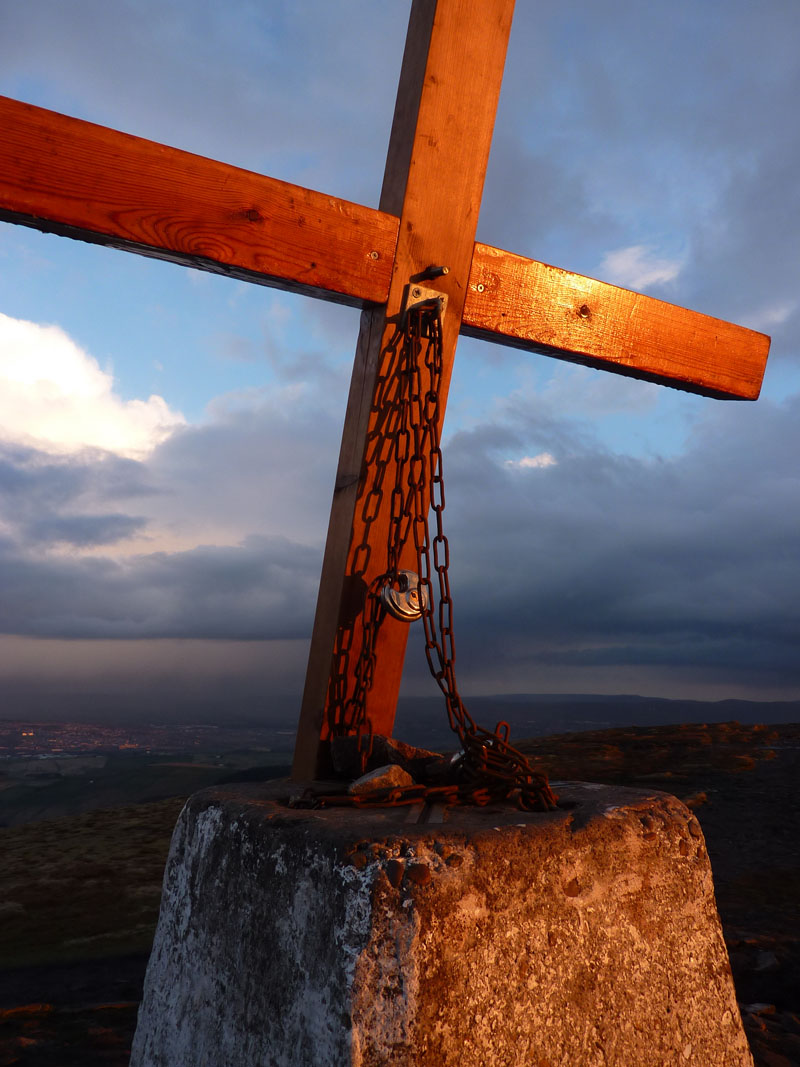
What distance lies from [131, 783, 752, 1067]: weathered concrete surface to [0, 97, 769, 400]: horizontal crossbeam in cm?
147

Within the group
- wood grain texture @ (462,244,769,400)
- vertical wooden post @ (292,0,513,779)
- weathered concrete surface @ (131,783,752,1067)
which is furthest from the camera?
wood grain texture @ (462,244,769,400)

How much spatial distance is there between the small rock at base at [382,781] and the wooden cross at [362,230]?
383mm

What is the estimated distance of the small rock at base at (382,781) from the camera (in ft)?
6.37

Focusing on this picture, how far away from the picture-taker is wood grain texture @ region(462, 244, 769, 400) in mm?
2652

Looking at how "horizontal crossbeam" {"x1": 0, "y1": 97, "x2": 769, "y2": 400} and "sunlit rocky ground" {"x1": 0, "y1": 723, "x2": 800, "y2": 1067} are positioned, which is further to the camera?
"sunlit rocky ground" {"x1": 0, "y1": 723, "x2": 800, "y2": 1067}

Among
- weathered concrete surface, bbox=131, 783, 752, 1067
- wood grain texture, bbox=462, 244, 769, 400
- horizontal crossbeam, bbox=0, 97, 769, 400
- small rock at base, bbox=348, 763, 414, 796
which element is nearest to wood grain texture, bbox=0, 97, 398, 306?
horizontal crossbeam, bbox=0, 97, 769, 400

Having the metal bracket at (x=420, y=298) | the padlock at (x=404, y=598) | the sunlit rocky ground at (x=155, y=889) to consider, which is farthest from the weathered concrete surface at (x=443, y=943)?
the metal bracket at (x=420, y=298)

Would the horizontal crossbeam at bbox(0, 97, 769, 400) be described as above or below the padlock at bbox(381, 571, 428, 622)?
above

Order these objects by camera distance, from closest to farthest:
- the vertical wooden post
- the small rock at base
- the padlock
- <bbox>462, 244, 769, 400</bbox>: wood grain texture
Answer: the small rock at base < the padlock < the vertical wooden post < <bbox>462, 244, 769, 400</bbox>: wood grain texture

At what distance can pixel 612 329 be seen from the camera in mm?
2859

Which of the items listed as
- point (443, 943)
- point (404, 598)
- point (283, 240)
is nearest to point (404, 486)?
point (404, 598)

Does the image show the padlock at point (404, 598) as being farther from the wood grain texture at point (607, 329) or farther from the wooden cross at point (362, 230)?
the wood grain texture at point (607, 329)

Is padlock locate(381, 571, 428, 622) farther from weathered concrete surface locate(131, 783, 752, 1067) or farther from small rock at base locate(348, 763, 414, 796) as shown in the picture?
weathered concrete surface locate(131, 783, 752, 1067)

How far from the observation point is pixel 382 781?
6.52 ft
